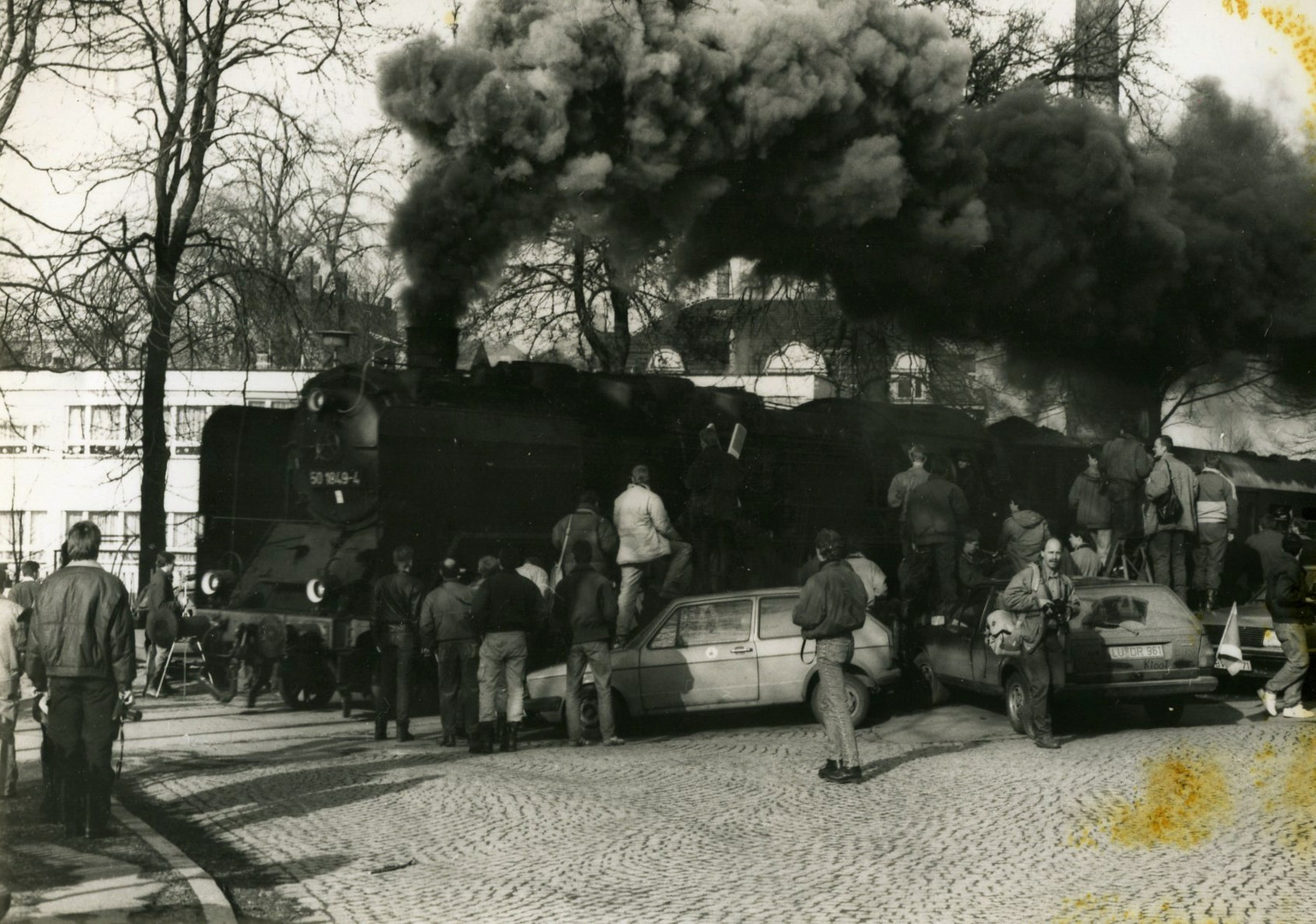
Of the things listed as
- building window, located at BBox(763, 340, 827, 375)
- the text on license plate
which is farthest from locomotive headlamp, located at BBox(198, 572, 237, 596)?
building window, located at BBox(763, 340, 827, 375)

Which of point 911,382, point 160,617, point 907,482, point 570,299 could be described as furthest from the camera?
point 911,382

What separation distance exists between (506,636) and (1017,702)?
171 inches

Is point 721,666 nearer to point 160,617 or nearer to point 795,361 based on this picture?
point 160,617

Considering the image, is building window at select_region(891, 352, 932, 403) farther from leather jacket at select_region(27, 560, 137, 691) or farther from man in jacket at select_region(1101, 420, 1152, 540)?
leather jacket at select_region(27, 560, 137, 691)

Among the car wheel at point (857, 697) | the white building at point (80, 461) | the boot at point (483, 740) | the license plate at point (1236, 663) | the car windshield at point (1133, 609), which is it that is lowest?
the boot at point (483, 740)

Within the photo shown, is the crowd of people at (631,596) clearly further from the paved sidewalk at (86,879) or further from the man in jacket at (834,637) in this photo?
the paved sidewalk at (86,879)

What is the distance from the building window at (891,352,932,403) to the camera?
25516 mm

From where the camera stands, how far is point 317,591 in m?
13.7

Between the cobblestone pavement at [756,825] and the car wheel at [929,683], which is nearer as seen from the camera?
the cobblestone pavement at [756,825]

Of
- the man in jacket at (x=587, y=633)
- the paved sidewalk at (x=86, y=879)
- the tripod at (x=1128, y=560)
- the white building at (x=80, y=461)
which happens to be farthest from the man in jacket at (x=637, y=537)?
the white building at (x=80, y=461)

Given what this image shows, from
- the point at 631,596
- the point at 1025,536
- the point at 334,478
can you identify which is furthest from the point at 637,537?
the point at 1025,536

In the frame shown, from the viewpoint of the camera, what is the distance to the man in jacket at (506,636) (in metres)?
11.6

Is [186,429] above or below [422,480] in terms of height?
above

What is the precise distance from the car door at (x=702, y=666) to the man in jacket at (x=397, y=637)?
2064 mm
